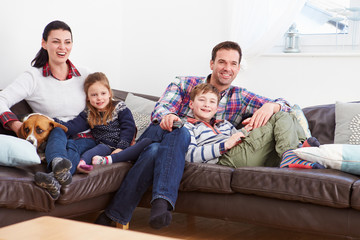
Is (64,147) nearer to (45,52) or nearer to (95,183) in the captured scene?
(95,183)

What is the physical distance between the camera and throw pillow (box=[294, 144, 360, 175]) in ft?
7.66

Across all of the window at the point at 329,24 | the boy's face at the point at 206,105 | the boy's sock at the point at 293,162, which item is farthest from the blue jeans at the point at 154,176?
the window at the point at 329,24

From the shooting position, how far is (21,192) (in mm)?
2117

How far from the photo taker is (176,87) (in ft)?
10.1

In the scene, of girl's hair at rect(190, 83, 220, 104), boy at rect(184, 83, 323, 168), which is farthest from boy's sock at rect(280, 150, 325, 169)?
girl's hair at rect(190, 83, 220, 104)

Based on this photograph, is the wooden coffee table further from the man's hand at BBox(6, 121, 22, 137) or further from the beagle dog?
the man's hand at BBox(6, 121, 22, 137)

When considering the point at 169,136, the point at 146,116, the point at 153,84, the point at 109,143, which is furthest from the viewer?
the point at 153,84

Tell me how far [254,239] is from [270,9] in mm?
1735

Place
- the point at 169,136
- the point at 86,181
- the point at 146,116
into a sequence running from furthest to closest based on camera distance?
the point at 146,116 < the point at 169,136 < the point at 86,181

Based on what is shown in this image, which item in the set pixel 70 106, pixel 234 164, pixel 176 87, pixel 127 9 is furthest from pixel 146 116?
pixel 127 9

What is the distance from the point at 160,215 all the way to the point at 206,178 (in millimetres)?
338

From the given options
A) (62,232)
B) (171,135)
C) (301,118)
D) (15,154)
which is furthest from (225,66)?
(62,232)

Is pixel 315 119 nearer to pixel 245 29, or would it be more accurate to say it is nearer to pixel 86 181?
pixel 245 29

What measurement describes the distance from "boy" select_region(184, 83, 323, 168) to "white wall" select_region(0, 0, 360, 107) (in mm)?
844
